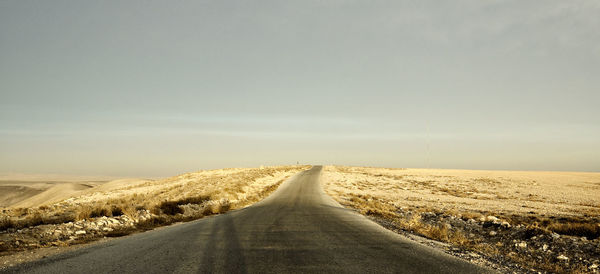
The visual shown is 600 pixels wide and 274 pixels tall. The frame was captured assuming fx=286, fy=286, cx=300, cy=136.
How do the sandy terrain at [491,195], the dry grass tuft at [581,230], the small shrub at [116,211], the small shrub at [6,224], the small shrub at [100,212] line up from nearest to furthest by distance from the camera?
1. the dry grass tuft at [581,230]
2. the small shrub at [6,224]
3. the small shrub at [100,212]
4. the small shrub at [116,211]
5. the sandy terrain at [491,195]

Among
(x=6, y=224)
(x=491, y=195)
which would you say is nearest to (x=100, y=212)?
(x=6, y=224)

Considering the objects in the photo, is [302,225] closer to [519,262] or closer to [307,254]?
[307,254]

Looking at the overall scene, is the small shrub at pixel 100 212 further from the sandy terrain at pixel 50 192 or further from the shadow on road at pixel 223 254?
the sandy terrain at pixel 50 192

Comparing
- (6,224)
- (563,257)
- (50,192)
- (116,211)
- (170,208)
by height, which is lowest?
(50,192)

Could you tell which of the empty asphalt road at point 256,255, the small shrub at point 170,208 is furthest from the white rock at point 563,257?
the small shrub at point 170,208

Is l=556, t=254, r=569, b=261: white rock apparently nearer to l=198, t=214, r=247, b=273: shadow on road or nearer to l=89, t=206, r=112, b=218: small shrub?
l=198, t=214, r=247, b=273: shadow on road

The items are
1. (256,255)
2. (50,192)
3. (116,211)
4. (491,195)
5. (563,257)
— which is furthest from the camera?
(50,192)

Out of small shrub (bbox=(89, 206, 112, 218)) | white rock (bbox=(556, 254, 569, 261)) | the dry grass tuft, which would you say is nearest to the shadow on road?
small shrub (bbox=(89, 206, 112, 218))

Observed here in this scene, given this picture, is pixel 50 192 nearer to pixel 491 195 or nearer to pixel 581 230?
pixel 581 230

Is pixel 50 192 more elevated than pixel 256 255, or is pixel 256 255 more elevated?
pixel 256 255

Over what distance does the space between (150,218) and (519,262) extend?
51.2 ft

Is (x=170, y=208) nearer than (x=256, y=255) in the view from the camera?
No

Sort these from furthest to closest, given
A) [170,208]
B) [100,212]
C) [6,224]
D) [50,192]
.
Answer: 1. [50,192]
2. [170,208]
3. [100,212]
4. [6,224]

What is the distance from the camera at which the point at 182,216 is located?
17.2 meters
